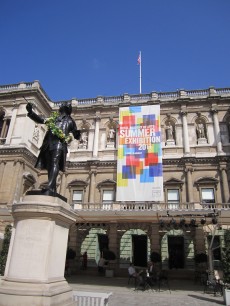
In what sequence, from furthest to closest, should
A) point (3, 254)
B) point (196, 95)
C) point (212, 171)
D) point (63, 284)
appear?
1. point (196, 95)
2. point (212, 171)
3. point (3, 254)
4. point (63, 284)

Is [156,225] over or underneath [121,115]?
underneath

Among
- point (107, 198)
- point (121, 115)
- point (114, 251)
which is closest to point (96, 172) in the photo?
point (107, 198)

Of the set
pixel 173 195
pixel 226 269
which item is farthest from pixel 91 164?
pixel 226 269

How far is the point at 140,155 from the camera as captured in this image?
2005cm

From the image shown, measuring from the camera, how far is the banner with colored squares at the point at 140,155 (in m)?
18.7

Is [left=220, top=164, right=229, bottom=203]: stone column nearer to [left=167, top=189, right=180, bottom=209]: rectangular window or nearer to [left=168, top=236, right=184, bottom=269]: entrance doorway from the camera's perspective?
[left=167, top=189, right=180, bottom=209]: rectangular window

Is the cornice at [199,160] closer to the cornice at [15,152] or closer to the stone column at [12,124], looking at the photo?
the cornice at [15,152]

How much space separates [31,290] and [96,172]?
17.9 meters

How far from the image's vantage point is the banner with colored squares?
18.7 metres

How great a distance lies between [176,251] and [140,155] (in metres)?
7.32

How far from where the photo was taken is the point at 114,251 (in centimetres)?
1859

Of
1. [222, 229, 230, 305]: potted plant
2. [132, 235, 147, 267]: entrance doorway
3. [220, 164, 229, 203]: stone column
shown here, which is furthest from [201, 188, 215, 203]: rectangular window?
[222, 229, 230, 305]: potted plant

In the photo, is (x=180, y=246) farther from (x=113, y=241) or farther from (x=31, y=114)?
(x=31, y=114)

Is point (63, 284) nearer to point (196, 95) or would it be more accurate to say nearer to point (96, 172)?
point (96, 172)
